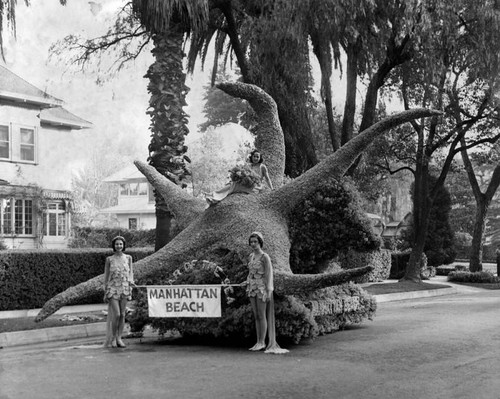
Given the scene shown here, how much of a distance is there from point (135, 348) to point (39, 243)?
87.0 ft

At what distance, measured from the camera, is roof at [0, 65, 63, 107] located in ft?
123

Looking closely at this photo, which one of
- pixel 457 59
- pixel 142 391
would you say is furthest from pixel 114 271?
pixel 457 59

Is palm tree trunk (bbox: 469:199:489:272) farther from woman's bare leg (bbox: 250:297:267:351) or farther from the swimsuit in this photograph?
the swimsuit

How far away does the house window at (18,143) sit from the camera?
3816 cm

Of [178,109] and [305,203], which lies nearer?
[305,203]

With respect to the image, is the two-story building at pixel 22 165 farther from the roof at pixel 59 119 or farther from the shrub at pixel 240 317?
the shrub at pixel 240 317

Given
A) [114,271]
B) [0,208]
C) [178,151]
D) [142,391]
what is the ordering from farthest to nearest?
[0,208] < [178,151] < [114,271] < [142,391]

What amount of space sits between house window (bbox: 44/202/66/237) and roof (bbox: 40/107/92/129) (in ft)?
13.9

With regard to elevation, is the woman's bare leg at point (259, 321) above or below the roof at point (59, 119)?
below

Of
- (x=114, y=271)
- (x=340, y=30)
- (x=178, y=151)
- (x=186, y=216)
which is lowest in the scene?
(x=114, y=271)

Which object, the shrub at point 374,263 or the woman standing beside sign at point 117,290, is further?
the shrub at point 374,263

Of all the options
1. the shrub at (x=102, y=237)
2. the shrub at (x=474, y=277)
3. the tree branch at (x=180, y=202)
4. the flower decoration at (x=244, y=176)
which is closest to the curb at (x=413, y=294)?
the shrub at (x=474, y=277)

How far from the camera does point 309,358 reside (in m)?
11.5

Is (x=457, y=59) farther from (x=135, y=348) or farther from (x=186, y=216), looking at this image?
(x=135, y=348)
